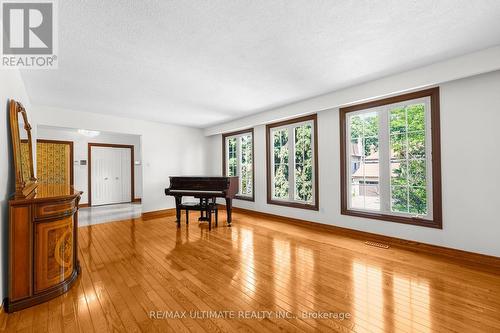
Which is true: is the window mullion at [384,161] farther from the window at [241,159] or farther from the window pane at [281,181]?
the window at [241,159]

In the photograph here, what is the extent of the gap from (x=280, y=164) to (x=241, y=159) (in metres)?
1.51

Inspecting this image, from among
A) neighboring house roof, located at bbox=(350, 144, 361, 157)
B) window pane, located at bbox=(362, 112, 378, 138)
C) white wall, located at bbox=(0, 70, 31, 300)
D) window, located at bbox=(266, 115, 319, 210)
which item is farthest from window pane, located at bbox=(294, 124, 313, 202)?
white wall, located at bbox=(0, 70, 31, 300)

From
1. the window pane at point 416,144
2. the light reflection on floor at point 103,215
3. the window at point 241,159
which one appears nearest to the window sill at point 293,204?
the window at point 241,159

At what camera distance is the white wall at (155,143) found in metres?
4.83

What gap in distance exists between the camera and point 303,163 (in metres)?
4.93

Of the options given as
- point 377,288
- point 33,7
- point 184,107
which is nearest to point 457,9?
point 377,288

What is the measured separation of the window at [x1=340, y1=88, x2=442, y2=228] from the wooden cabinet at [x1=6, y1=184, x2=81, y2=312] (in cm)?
418

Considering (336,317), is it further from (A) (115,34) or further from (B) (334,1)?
(A) (115,34)

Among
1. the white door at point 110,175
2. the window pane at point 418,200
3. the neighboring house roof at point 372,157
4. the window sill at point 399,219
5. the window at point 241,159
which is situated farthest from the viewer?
the white door at point 110,175

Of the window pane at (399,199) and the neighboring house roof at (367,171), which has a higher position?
the neighboring house roof at (367,171)

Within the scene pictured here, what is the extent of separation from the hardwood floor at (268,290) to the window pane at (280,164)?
1.87 meters

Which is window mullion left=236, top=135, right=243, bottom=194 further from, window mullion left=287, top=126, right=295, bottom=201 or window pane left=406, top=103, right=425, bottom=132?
window pane left=406, top=103, right=425, bottom=132

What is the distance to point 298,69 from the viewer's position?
309 centimetres

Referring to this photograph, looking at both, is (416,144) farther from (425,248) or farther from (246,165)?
(246,165)
